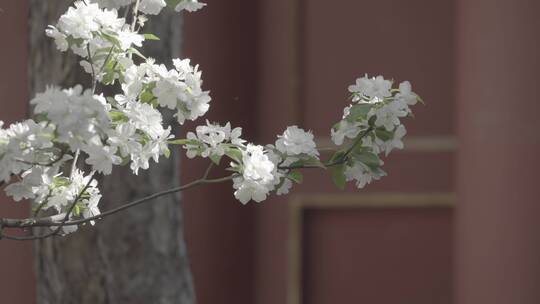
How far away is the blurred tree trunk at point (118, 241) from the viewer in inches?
116

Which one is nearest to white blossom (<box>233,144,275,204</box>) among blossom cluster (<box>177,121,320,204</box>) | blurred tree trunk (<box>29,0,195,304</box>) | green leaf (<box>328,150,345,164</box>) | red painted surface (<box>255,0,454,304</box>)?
blossom cluster (<box>177,121,320,204</box>)

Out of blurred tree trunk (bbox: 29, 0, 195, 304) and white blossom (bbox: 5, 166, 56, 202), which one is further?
blurred tree trunk (bbox: 29, 0, 195, 304)

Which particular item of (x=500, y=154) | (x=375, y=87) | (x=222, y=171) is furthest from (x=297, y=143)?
(x=222, y=171)

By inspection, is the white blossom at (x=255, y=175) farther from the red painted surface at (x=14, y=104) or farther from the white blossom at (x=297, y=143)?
the red painted surface at (x=14, y=104)

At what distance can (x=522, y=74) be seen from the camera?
3629 millimetres

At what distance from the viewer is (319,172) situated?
15.8 feet

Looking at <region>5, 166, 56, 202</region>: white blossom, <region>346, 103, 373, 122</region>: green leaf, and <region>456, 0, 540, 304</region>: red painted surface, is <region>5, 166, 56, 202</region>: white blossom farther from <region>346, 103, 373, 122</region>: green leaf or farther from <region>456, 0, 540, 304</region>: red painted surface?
<region>456, 0, 540, 304</region>: red painted surface

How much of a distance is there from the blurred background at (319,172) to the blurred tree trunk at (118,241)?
3.51 ft

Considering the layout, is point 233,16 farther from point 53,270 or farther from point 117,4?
point 117,4

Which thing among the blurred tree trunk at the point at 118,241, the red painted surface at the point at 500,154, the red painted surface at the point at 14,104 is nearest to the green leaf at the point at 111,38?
the blurred tree trunk at the point at 118,241

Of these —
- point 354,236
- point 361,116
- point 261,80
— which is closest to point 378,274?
point 354,236

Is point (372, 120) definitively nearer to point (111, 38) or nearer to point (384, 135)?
point (384, 135)

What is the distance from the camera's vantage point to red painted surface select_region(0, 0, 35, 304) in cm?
438

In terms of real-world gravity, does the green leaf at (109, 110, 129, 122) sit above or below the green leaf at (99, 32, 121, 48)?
below
